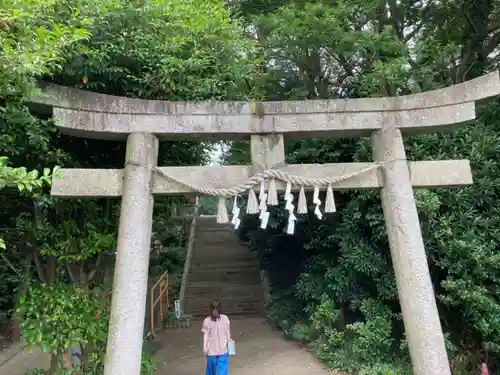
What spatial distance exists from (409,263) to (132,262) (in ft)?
9.68

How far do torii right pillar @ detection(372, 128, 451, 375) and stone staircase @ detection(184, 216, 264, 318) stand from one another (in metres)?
9.28

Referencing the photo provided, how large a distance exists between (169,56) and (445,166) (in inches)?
134

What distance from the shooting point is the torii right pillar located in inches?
177

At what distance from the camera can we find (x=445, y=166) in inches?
199

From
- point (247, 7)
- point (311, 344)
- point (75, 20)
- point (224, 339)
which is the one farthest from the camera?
point (247, 7)

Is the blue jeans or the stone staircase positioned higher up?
the stone staircase

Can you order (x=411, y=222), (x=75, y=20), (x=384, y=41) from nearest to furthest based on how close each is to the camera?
(x=75, y=20)
(x=411, y=222)
(x=384, y=41)

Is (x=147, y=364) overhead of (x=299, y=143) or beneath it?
beneath

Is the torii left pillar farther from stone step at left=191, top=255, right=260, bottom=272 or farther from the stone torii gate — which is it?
stone step at left=191, top=255, right=260, bottom=272

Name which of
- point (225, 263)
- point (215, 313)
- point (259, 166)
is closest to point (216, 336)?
point (215, 313)

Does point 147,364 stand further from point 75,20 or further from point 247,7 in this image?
point 247,7

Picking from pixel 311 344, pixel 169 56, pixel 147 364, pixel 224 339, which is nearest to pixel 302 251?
pixel 311 344

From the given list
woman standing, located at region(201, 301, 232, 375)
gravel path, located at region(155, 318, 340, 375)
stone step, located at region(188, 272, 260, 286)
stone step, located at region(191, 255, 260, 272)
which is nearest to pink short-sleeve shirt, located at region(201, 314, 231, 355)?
woman standing, located at region(201, 301, 232, 375)

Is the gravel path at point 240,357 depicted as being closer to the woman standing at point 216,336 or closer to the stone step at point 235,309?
the woman standing at point 216,336
